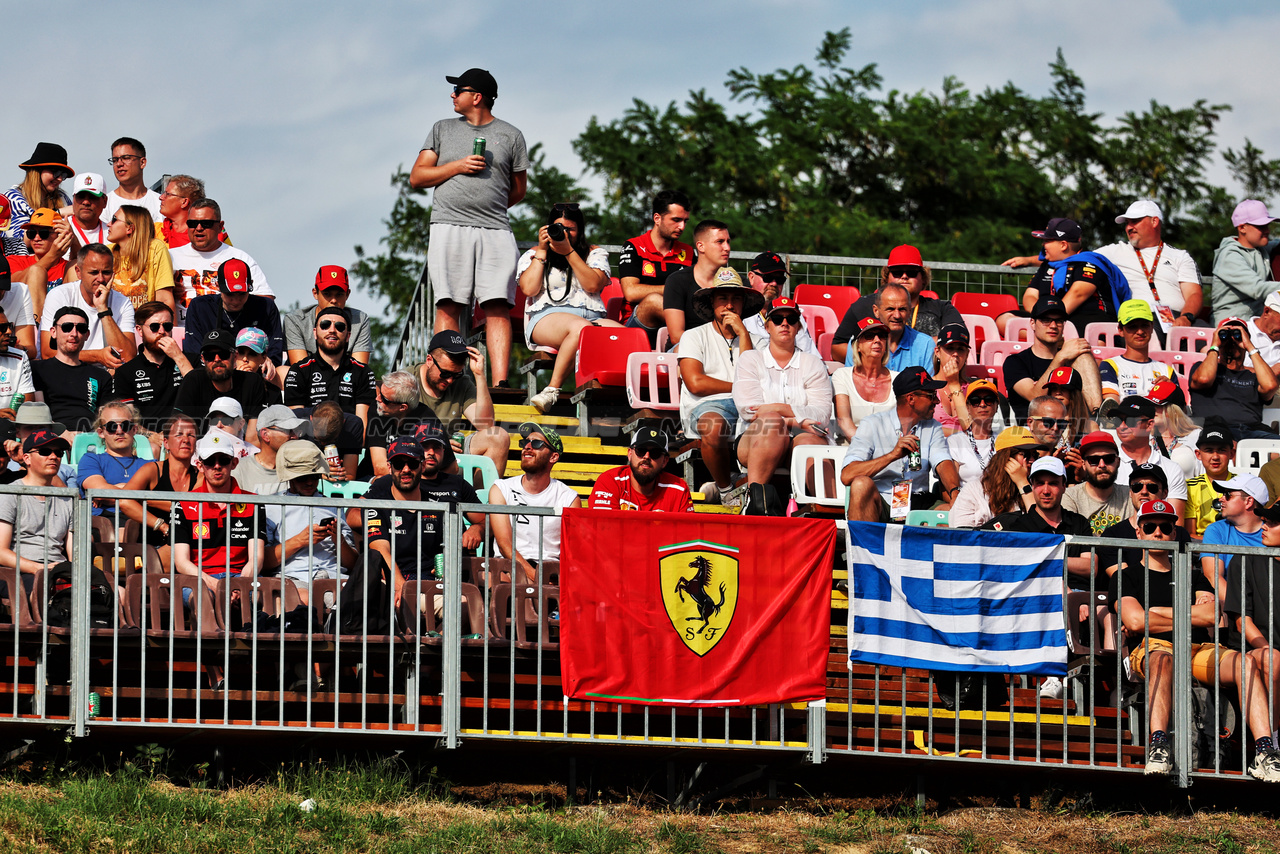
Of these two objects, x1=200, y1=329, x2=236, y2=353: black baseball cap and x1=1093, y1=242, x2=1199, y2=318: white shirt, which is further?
x1=1093, y1=242, x2=1199, y2=318: white shirt

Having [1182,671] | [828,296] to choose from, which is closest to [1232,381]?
[828,296]

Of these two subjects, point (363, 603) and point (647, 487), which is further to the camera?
point (647, 487)

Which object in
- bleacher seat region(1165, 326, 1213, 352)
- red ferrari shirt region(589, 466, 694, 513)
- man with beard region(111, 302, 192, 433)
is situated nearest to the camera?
red ferrari shirt region(589, 466, 694, 513)

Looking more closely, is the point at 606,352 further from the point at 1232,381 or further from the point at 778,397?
the point at 1232,381

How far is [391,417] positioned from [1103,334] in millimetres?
6439

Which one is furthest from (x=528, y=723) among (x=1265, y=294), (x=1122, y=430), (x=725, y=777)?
(x=1265, y=294)

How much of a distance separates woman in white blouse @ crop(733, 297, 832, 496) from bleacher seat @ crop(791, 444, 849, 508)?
0.11 m

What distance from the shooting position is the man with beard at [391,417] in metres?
12.1

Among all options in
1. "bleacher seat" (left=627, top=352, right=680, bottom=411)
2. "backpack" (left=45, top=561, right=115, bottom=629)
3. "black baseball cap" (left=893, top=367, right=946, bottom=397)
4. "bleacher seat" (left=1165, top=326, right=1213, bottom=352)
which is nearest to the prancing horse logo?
"backpack" (left=45, top=561, right=115, bottom=629)

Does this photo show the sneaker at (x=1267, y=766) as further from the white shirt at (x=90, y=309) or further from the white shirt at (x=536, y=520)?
the white shirt at (x=90, y=309)

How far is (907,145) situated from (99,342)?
751 inches

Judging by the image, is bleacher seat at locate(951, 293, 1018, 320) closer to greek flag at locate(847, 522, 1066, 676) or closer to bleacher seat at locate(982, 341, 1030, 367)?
bleacher seat at locate(982, 341, 1030, 367)

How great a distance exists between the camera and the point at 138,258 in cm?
1431

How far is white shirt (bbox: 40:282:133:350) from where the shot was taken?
1361 centimetres
